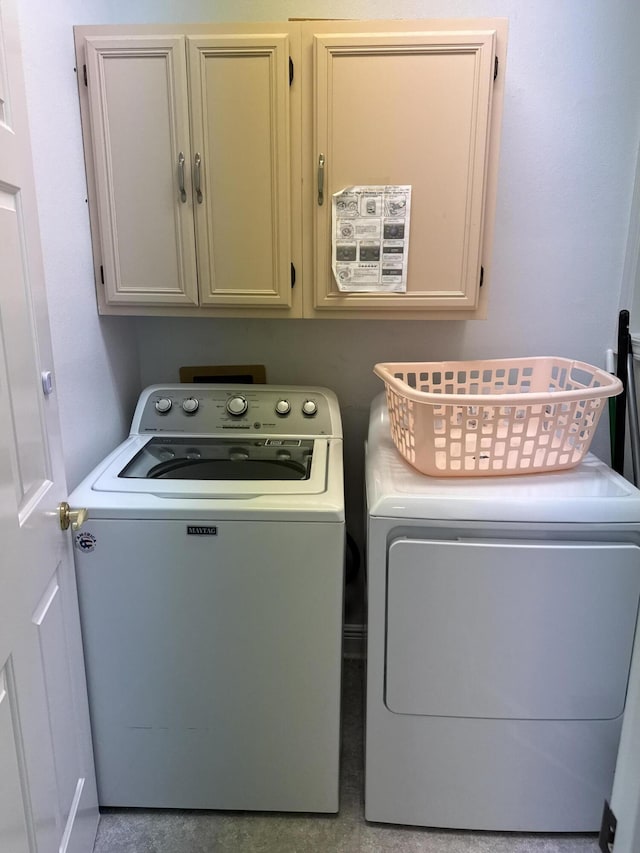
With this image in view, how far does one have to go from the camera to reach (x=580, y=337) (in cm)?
195


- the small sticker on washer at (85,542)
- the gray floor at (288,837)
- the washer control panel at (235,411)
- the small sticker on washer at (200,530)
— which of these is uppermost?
the washer control panel at (235,411)

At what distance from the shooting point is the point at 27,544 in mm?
1061

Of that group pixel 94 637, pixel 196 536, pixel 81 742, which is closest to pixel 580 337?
pixel 196 536

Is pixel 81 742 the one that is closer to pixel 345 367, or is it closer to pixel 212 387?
pixel 212 387

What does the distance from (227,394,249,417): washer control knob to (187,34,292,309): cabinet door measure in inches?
12.0

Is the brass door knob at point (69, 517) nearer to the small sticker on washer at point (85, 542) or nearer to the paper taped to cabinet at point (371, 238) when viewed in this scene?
the small sticker on washer at point (85, 542)

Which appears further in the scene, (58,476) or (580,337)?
(580,337)

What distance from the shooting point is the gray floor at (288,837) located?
1498mm

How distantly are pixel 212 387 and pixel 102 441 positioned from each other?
377 millimetres

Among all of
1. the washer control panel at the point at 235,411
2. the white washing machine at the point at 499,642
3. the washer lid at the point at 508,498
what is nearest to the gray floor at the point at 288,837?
the white washing machine at the point at 499,642

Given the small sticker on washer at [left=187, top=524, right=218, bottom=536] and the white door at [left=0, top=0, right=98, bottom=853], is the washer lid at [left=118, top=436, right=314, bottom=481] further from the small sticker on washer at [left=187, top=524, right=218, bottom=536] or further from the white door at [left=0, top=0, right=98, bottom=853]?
the white door at [left=0, top=0, right=98, bottom=853]

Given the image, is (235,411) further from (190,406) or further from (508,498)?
(508,498)

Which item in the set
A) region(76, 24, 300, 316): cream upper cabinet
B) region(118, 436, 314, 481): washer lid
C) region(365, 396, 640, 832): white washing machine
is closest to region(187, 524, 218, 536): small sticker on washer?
region(118, 436, 314, 481): washer lid

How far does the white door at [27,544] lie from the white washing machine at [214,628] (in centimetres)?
15
